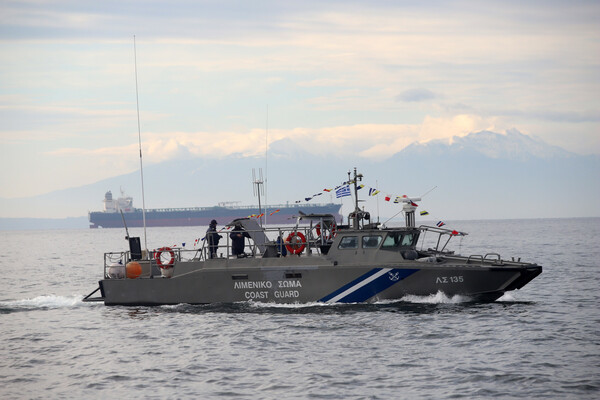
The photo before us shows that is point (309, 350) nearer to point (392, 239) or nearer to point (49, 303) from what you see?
point (392, 239)

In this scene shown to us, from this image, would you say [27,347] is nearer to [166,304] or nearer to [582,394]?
[166,304]

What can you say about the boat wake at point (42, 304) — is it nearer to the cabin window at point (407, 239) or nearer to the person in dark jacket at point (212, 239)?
the person in dark jacket at point (212, 239)

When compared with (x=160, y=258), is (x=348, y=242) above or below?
above

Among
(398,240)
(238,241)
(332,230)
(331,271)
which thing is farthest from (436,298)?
(238,241)

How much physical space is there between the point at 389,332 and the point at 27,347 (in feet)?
33.7

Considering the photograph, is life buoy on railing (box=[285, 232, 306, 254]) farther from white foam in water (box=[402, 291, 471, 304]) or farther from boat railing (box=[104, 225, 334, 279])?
white foam in water (box=[402, 291, 471, 304])

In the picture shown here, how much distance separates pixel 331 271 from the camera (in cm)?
2528

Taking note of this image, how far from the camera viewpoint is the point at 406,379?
17.1 metres

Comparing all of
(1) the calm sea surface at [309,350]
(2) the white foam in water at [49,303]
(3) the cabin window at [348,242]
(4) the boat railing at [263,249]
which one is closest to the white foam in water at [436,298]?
(1) the calm sea surface at [309,350]

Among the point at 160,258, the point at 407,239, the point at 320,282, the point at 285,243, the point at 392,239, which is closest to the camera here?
the point at 320,282

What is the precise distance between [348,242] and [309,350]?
6225 millimetres

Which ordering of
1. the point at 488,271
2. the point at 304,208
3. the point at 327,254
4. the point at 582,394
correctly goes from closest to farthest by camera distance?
the point at 582,394
the point at 488,271
the point at 327,254
the point at 304,208

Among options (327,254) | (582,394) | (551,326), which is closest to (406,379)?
(582,394)

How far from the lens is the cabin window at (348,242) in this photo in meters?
25.6
